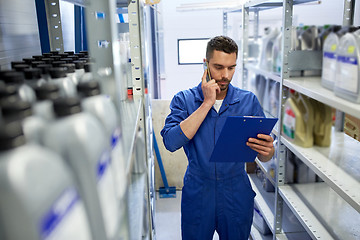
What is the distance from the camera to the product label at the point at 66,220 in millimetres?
388

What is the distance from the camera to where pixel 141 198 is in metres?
1.08

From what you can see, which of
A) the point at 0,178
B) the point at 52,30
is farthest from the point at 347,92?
the point at 52,30

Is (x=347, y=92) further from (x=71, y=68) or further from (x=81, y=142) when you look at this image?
(x=81, y=142)

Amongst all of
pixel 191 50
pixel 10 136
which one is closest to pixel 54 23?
pixel 10 136

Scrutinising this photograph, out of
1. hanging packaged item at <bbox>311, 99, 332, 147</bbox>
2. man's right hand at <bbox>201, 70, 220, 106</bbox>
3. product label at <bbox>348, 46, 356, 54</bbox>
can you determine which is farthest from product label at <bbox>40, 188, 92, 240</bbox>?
hanging packaged item at <bbox>311, 99, 332, 147</bbox>

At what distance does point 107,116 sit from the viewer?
1.96 feet

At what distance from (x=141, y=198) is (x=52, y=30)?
1142 mm

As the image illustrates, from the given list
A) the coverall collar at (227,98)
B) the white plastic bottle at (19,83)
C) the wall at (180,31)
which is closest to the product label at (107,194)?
the white plastic bottle at (19,83)

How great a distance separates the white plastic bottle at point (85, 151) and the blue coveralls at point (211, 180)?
1417mm

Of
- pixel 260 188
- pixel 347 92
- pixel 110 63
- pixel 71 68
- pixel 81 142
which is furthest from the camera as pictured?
pixel 260 188

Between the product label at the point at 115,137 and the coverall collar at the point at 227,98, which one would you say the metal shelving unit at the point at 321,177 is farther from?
the product label at the point at 115,137

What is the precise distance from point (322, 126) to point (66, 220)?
6.53 feet

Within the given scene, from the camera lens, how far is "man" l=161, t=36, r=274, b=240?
2.00 m

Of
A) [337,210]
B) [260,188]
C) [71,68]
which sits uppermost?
[71,68]
